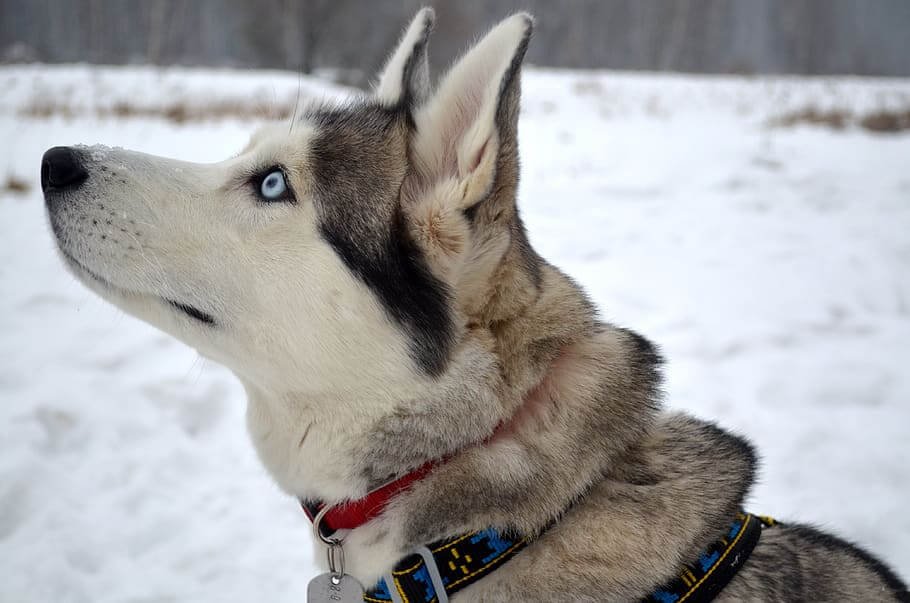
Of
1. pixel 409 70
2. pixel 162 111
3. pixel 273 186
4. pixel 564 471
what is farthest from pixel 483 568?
pixel 162 111

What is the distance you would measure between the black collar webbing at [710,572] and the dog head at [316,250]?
753 millimetres

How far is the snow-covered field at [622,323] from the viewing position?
104 inches

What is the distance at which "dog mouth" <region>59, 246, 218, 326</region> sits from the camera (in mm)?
1646

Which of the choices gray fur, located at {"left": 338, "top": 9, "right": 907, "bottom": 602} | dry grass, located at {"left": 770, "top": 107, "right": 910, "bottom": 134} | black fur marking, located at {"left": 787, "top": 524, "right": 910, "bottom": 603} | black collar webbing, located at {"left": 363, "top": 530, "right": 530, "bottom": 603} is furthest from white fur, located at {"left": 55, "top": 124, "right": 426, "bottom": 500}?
dry grass, located at {"left": 770, "top": 107, "right": 910, "bottom": 134}

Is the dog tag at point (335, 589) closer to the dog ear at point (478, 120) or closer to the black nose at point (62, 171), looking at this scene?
the dog ear at point (478, 120)

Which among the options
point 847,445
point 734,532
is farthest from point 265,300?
point 847,445

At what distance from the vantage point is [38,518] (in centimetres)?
264

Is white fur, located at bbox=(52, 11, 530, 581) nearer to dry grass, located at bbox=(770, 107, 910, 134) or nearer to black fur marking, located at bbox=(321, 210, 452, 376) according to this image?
black fur marking, located at bbox=(321, 210, 452, 376)

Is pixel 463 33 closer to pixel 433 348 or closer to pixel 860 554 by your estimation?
pixel 433 348

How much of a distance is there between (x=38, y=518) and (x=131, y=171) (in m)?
1.84

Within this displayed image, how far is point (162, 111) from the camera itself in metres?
11.5

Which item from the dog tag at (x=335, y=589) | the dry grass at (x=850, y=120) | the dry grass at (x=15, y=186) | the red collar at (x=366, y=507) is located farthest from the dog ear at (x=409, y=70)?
the dry grass at (x=850, y=120)

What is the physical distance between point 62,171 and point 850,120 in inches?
474

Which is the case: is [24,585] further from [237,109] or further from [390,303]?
[237,109]
